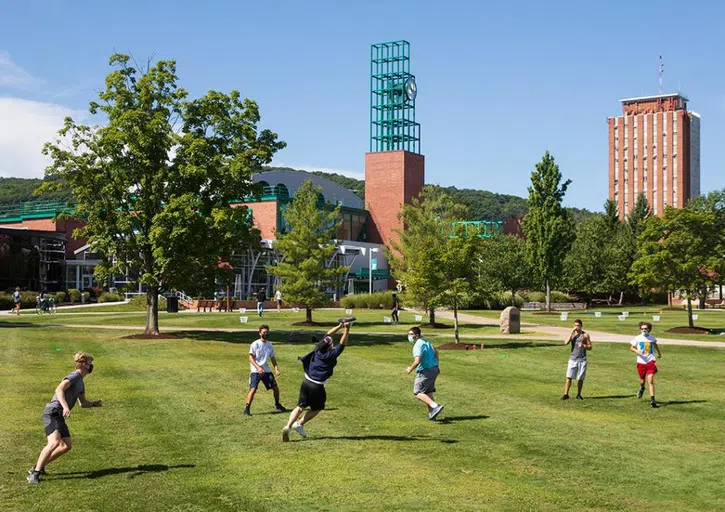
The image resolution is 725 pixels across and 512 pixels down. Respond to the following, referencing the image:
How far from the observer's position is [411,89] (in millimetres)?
108438

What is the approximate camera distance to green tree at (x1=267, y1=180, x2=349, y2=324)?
4978 cm

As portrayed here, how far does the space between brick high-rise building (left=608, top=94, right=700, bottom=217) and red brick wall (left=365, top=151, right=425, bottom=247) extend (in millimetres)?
96967

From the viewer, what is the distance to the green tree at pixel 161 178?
36.4m

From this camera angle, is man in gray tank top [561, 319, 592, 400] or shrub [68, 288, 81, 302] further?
shrub [68, 288, 81, 302]

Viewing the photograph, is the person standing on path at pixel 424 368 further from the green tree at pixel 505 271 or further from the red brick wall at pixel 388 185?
the red brick wall at pixel 388 185

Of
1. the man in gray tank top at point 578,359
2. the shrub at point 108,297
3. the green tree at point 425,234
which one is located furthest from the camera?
the shrub at point 108,297

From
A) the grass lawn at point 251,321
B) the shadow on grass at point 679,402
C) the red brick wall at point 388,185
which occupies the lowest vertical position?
the shadow on grass at point 679,402

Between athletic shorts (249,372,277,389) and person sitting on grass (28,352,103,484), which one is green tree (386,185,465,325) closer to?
athletic shorts (249,372,277,389)

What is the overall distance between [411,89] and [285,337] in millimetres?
74188

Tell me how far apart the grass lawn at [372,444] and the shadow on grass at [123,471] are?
30 millimetres

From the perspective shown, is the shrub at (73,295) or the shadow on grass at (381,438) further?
the shrub at (73,295)

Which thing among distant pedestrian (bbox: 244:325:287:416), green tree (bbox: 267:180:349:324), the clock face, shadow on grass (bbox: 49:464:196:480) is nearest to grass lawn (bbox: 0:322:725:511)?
shadow on grass (bbox: 49:464:196:480)

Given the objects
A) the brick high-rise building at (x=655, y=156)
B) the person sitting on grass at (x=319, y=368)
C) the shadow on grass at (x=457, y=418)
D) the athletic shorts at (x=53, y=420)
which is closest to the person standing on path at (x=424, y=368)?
the shadow on grass at (x=457, y=418)

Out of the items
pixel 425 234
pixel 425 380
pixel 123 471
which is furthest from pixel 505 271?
pixel 123 471
